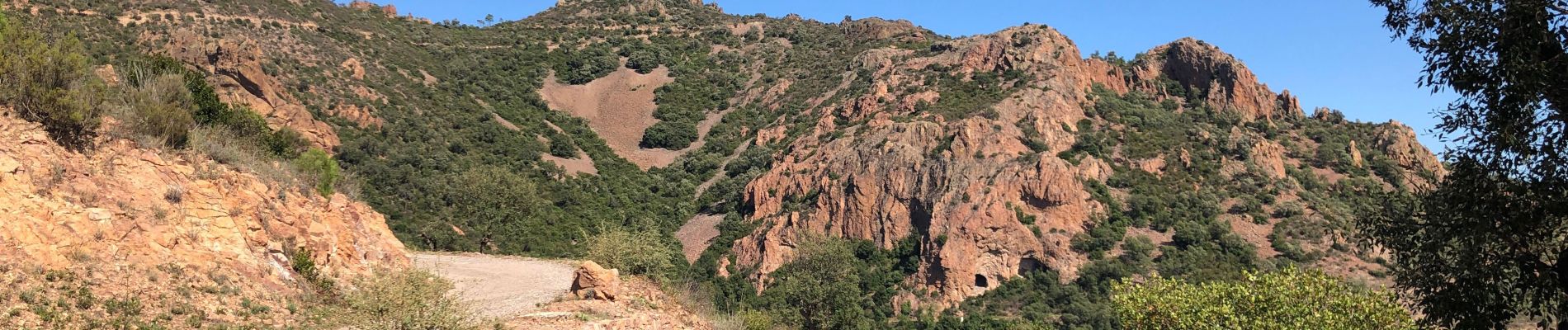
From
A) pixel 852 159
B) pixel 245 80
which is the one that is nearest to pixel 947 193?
pixel 852 159

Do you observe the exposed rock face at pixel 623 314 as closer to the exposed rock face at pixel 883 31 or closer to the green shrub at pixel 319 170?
the green shrub at pixel 319 170

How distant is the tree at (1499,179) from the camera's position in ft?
30.1

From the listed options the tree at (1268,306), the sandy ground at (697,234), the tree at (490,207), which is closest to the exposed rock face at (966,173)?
the sandy ground at (697,234)

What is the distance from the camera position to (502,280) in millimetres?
26625

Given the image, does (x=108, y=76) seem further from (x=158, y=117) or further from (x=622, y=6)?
(x=622, y=6)

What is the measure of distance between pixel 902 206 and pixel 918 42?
52.4m

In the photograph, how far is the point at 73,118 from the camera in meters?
17.4

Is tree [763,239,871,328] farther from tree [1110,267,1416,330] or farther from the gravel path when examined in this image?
tree [1110,267,1416,330]

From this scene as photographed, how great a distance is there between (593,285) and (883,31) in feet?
366

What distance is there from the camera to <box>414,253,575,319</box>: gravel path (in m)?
21.0

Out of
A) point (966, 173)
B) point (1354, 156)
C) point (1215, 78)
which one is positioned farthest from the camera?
point (1215, 78)

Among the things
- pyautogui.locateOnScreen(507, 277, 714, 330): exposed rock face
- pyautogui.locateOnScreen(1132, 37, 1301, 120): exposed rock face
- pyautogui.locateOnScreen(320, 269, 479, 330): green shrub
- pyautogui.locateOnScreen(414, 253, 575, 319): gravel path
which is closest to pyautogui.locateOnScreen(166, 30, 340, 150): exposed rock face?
A: pyautogui.locateOnScreen(414, 253, 575, 319): gravel path

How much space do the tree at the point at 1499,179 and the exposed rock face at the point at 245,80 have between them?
194 feet

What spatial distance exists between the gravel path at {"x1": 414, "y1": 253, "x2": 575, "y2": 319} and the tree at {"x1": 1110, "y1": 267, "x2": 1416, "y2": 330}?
14280mm
